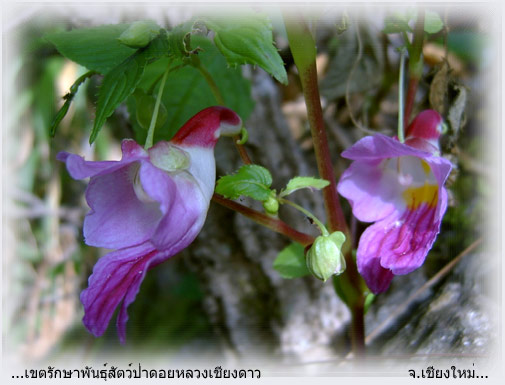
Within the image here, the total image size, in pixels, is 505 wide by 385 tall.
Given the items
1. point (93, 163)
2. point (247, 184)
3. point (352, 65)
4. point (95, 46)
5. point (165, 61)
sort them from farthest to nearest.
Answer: point (352, 65) < point (165, 61) < point (95, 46) < point (247, 184) < point (93, 163)

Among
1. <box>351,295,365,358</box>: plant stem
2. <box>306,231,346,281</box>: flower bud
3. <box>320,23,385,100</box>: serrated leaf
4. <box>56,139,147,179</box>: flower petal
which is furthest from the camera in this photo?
<box>320,23,385,100</box>: serrated leaf

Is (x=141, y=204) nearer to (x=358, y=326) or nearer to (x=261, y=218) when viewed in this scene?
(x=261, y=218)

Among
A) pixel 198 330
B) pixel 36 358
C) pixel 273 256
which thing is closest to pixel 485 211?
pixel 273 256

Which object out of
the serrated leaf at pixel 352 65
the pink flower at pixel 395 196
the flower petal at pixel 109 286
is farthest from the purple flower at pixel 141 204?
the serrated leaf at pixel 352 65

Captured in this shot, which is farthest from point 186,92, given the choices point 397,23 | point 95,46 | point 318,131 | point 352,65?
point 352,65

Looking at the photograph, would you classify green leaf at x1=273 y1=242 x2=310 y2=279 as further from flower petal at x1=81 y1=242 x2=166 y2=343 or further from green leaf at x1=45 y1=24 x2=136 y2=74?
green leaf at x1=45 y1=24 x2=136 y2=74

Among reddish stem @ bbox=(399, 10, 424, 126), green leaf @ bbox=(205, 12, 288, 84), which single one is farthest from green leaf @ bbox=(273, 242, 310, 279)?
green leaf @ bbox=(205, 12, 288, 84)

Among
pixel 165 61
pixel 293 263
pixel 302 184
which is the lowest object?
pixel 293 263
